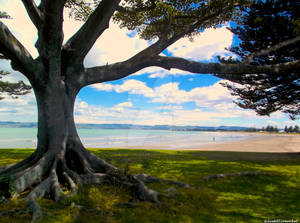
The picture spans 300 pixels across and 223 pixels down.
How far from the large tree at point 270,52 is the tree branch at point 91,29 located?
851 centimetres

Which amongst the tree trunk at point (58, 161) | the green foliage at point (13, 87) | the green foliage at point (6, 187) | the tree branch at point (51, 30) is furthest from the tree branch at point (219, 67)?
the green foliage at point (13, 87)

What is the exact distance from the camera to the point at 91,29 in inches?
237

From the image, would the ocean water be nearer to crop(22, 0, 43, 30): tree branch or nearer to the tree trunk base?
the tree trunk base

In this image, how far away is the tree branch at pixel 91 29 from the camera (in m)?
5.67

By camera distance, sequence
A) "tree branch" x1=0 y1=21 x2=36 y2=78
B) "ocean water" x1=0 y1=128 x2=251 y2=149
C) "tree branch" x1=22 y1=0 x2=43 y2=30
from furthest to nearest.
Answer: "ocean water" x1=0 y1=128 x2=251 y2=149 → "tree branch" x1=22 y1=0 x2=43 y2=30 → "tree branch" x1=0 y1=21 x2=36 y2=78

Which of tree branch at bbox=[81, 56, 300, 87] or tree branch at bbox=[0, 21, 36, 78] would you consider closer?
tree branch at bbox=[0, 21, 36, 78]

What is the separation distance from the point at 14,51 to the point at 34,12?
6.15 ft

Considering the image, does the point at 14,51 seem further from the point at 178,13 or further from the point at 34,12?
the point at 178,13

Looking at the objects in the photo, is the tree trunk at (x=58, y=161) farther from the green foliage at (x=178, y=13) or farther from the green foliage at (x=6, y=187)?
the green foliage at (x=178, y=13)

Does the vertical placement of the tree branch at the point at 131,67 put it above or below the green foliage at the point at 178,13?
below

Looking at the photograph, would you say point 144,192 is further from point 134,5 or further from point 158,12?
point 134,5

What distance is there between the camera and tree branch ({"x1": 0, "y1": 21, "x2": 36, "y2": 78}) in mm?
4823

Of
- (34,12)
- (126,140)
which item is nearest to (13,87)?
(34,12)

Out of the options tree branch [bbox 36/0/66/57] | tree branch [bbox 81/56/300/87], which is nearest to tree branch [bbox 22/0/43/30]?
tree branch [bbox 36/0/66/57]
